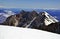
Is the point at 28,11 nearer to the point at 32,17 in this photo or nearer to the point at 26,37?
the point at 32,17

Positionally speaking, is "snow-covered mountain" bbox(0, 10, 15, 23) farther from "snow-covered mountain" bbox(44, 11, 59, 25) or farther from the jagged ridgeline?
"snow-covered mountain" bbox(44, 11, 59, 25)

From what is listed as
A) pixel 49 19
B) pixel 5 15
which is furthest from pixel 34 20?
A: pixel 5 15

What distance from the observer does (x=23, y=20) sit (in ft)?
10.2

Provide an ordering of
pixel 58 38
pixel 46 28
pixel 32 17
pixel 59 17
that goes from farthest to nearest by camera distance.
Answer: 1. pixel 32 17
2. pixel 59 17
3. pixel 46 28
4. pixel 58 38

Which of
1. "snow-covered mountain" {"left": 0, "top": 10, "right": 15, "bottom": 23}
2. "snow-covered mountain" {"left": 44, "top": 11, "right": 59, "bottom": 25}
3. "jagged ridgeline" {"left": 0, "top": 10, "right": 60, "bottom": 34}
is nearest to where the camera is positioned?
"jagged ridgeline" {"left": 0, "top": 10, "right": 60, "bottom": 34}

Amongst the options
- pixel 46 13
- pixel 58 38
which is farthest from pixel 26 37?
pixel 46 13

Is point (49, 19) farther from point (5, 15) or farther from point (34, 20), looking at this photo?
point (5, 15)

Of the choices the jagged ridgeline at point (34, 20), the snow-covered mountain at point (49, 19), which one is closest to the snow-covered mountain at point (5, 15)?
the jagged ridgeline at point (34, 20)

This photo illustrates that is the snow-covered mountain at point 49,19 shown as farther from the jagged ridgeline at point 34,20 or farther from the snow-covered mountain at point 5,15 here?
the snow-covered mountain at point 5,15

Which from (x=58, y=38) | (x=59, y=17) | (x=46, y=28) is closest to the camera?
(x=58, y=38)

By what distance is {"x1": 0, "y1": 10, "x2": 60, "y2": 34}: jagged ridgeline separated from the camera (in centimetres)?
256

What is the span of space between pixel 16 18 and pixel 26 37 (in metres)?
1.79

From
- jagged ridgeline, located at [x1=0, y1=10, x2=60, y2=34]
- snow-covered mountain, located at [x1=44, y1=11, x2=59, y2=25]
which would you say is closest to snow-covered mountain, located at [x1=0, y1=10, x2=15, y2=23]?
jagged ridgeline, located at [x1=0, y1=10, x2=60, y2=34]

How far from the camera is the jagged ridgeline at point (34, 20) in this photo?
256cm
